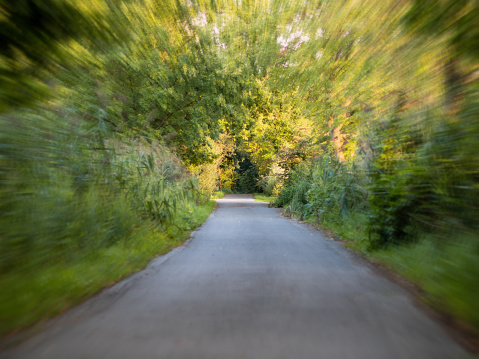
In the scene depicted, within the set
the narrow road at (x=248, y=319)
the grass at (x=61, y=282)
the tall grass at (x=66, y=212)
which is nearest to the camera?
the narrow road at (x=248, y=319)

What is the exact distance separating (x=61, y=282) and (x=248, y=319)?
2.01 m

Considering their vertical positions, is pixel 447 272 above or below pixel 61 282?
above

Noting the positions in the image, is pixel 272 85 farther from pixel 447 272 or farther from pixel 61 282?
pixel 61 282

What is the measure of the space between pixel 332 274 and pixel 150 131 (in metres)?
8.87

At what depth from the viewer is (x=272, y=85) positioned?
22.6ft

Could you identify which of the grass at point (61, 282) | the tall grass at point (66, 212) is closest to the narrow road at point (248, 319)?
the grass at point (61, 282)

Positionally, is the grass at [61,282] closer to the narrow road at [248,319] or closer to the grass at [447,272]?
the narrow road at [248,319]

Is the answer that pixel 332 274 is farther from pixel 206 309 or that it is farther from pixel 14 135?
pixel 14 135

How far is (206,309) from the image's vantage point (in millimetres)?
3537

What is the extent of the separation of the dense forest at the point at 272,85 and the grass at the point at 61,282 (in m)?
0.02

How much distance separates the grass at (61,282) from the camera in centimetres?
317

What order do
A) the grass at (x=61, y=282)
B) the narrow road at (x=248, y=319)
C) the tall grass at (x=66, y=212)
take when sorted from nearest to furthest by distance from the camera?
1. the narrow road at (x=248, y=319)
2. the grass at (x=61, y=282)
3. the tall grass at (x=66, y=212)

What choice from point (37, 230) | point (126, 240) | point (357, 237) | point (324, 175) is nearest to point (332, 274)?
point (357, 237)

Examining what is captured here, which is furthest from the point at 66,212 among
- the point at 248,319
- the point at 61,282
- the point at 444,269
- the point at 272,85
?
the point at 444,269
